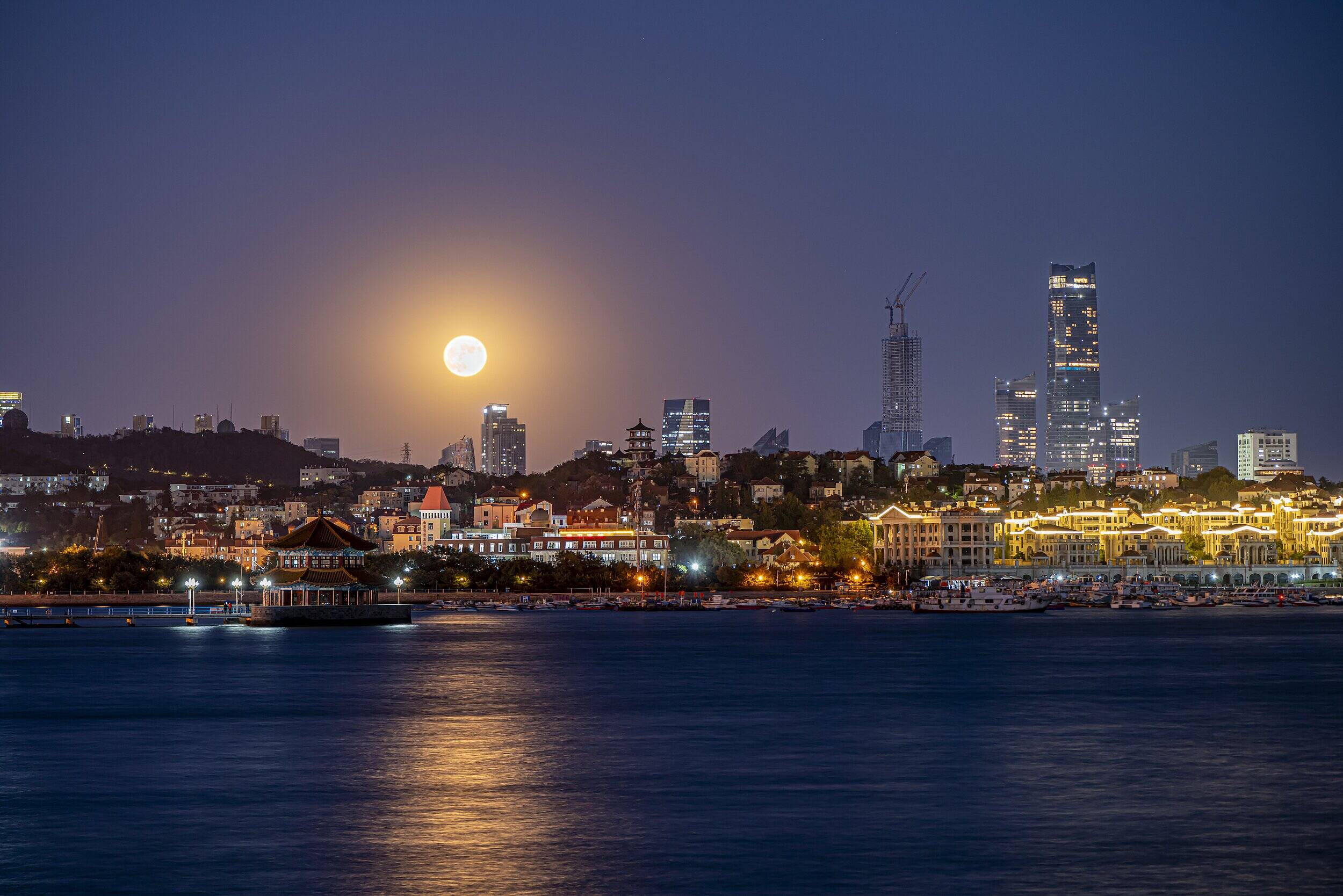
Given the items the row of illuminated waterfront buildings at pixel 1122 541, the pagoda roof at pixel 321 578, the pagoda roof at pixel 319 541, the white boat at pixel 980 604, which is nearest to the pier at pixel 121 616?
the pagoda roof at pixel 321 578

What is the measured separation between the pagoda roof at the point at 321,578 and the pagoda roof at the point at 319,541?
4.30 ft

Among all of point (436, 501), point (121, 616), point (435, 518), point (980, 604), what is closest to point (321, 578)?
point (121, 616)

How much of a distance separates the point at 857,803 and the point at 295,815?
8085 mm

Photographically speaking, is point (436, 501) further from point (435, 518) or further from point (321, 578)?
point (321, 578)

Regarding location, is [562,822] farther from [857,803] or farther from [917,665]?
[917,665]

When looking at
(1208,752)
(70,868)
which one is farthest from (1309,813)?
(70,868)

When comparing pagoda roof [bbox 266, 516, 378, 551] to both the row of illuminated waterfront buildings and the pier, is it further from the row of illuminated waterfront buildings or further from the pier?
the row of illuminated waterfront buildings

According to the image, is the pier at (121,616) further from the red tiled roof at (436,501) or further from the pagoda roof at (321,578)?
the red tiled roof at (436,501)

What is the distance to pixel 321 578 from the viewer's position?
82.9 m

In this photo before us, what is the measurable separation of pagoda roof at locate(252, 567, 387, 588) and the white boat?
132 ft

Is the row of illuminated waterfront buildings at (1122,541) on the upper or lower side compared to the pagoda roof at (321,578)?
upper

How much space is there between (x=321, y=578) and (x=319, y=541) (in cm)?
207

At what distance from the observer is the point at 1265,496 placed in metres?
175

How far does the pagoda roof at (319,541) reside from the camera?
268ft
